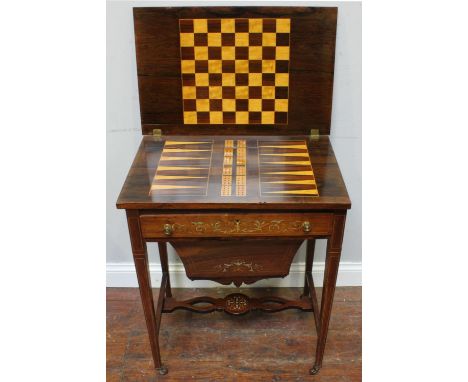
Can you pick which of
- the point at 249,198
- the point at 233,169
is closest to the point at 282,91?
the point at 233,169

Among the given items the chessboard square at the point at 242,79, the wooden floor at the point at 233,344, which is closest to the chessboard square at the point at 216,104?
the chessboard square at the point at 242,79

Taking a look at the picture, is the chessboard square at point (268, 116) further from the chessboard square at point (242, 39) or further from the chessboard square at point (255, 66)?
the chessboard square at point (242, 39)

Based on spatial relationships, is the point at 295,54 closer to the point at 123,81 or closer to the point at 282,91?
the point at 282,91

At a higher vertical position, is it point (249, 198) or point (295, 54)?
point (295, 54)

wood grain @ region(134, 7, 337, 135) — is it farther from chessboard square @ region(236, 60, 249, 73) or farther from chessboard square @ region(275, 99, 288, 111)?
chessboard square @ region(236, 60, 249, 73)

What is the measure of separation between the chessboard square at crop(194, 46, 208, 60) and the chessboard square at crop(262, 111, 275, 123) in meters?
0.35

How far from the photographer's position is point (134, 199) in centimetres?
177

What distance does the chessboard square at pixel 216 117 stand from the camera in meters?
2.19

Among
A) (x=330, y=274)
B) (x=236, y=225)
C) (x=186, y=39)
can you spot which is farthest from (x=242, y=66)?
(x=330, y=274)

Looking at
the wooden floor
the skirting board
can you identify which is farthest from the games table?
the skirting board

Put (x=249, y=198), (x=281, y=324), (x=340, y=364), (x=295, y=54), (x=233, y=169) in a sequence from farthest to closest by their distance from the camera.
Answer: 1. (x=281, y=324)
2. (x=340, y=364)
3. (x=295, y=54)
4. (x=233, y=169)
5. (x=249, y=198)

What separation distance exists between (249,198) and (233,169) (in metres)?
0.23

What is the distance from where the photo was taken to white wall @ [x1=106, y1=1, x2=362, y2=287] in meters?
2.10

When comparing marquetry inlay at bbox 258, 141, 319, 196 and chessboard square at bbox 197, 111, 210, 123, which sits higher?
chessboard square at bbox 197, 111, 210, 123
